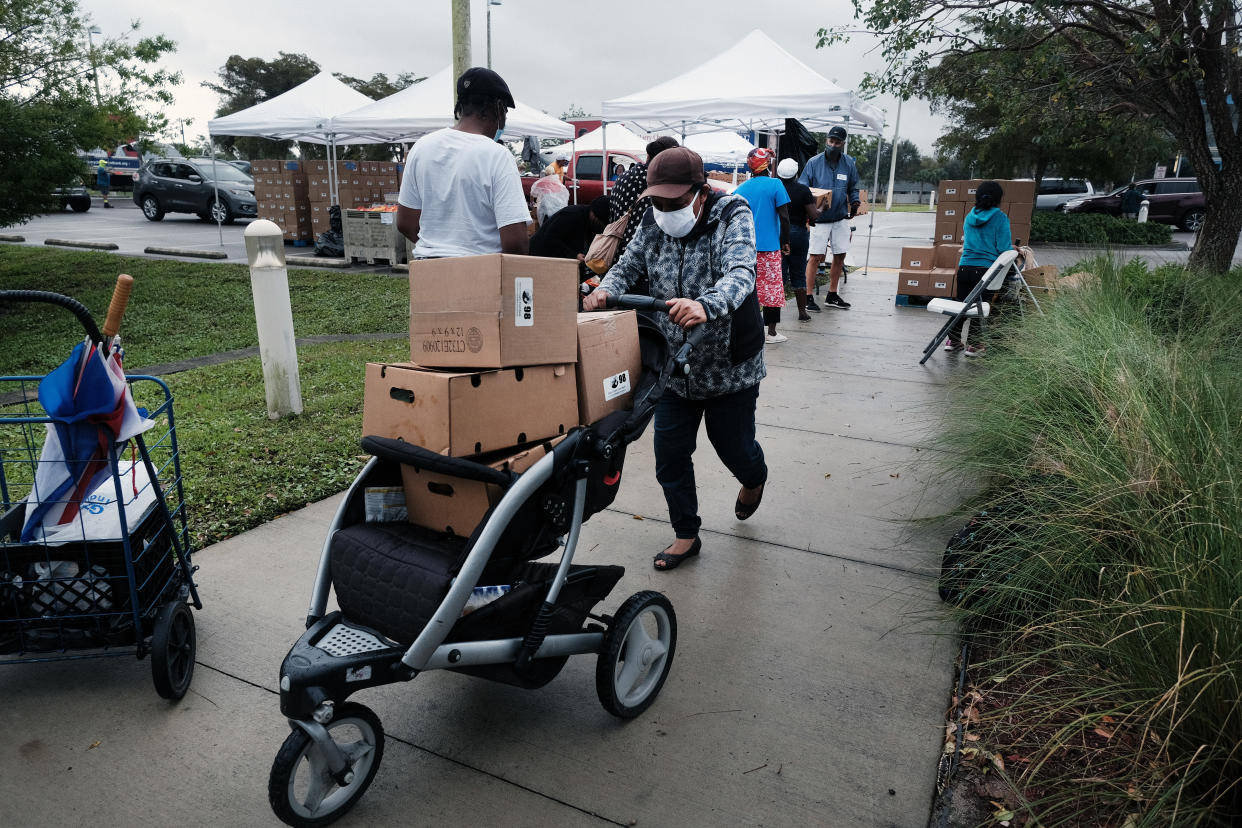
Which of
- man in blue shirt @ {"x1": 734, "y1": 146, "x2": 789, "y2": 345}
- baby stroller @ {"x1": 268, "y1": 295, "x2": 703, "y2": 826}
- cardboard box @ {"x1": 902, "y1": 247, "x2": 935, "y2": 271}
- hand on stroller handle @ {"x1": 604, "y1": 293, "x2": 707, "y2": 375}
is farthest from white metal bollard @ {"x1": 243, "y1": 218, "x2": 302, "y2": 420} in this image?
cardboard box @ {"x1": 902, "y1": 247, "x2": 935, "y2": 271}

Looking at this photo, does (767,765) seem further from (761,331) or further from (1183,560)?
(761,331)

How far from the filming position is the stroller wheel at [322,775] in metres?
2.18

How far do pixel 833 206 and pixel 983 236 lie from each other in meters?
3.36

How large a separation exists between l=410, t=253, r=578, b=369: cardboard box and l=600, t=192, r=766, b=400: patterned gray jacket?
30.7 inches

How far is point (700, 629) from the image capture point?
11.3 feet

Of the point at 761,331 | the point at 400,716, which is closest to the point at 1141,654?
the point at 761,331

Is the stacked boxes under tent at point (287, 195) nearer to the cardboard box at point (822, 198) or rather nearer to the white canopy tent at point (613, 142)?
the white canopy tent at point (613, 142)

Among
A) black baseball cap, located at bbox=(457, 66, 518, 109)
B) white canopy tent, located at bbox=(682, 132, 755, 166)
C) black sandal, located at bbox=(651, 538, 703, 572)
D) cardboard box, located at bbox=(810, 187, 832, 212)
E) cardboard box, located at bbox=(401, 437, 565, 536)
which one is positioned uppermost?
white canopy tent, located at bbox=(682, 132, 755, 166)

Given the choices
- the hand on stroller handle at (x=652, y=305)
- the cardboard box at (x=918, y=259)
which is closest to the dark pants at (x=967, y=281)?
the cardboard box at (x=918, y=259)

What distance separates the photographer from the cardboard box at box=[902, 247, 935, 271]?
1209 centimetres

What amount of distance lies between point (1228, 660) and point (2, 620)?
345 cm

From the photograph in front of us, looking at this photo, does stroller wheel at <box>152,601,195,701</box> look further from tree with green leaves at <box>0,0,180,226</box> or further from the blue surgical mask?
tree with green leaves at <box>0,0,180,226</box>

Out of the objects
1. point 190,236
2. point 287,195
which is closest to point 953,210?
point 287,195

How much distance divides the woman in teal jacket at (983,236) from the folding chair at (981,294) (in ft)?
0.54
